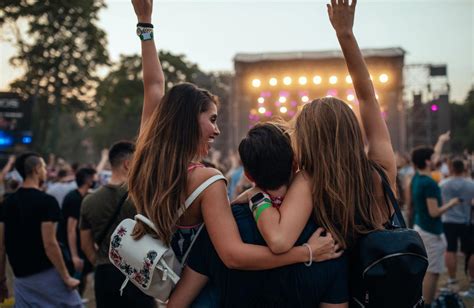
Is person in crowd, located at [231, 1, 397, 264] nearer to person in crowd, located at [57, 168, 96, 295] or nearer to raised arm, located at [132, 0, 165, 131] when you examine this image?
raised arm, located at [132, 0, 165, 131]

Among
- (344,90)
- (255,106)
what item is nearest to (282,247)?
(344,90)

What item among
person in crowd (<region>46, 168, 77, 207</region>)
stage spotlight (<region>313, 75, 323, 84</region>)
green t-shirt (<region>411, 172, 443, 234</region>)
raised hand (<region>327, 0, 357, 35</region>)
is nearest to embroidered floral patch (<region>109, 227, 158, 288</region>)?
raised hand (<region>327, 0, 357, 35</region>)

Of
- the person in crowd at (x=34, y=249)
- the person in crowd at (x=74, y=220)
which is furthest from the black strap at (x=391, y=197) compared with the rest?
the person in crowd at (x=74, y=220)

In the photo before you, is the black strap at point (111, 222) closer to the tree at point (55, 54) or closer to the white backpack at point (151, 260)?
the white backpack at point (151, 260)

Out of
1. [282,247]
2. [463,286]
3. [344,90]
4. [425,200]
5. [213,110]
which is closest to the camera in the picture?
[282,247]

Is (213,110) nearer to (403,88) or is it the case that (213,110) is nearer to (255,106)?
(255,106)

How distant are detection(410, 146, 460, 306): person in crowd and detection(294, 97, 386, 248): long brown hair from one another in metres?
4.50

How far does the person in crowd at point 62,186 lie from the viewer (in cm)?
810

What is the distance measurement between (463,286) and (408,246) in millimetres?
6811

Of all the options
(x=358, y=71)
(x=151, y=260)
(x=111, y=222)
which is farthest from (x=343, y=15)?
(x=111, y=222)

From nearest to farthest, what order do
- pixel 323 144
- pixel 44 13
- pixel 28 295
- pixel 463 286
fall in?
pixel 323 144, pixel 28 295, pixel 463 286, pixel 44 13

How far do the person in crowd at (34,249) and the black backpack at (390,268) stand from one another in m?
2.93

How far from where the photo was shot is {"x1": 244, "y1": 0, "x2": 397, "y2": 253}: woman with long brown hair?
199cm

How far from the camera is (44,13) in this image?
75.5 feet
